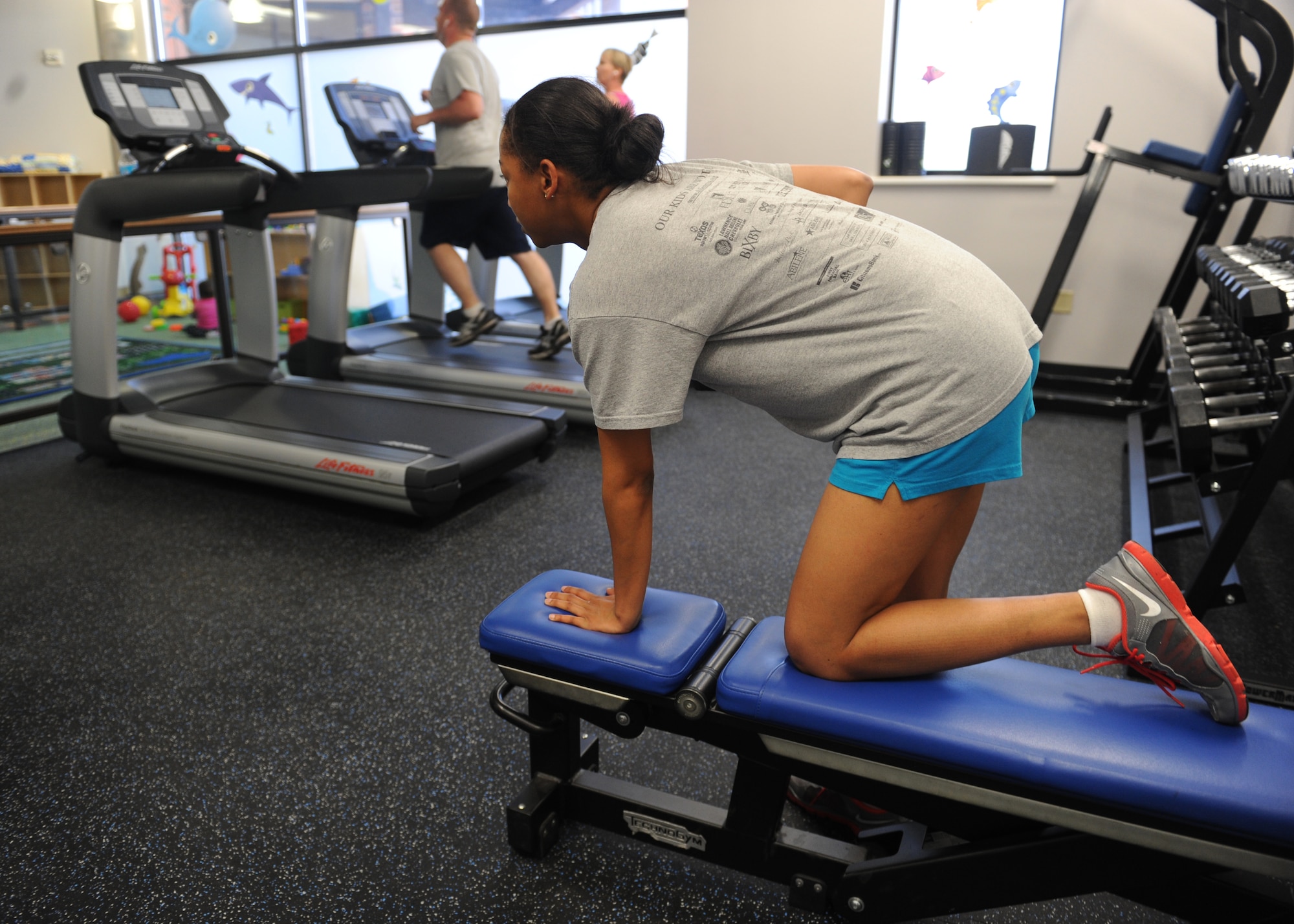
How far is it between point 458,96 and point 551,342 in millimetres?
1135

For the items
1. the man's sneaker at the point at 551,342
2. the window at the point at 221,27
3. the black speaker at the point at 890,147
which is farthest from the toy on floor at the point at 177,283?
the black speaker at the point at 890,147

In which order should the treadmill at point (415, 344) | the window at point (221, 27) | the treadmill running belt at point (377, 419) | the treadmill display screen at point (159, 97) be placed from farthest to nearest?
the window at point (221, 27) < the treadmill at point (415, 344) < the treadmill display screen at point (159, 97) < the treadmill running belt at point (377, 419)

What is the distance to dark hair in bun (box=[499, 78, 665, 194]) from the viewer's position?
106 cm

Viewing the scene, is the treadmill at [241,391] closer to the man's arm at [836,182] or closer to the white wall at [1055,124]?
the man's arm at [836,182]

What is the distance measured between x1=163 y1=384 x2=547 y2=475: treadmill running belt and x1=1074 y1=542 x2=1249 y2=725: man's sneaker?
183cm

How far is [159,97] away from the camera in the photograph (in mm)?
2908

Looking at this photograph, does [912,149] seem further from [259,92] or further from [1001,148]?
[259,92]

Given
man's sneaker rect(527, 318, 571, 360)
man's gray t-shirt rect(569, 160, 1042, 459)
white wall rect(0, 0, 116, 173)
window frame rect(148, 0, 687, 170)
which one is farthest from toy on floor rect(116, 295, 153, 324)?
man's gray t-shirt rect(569, 160, 1042, 459)

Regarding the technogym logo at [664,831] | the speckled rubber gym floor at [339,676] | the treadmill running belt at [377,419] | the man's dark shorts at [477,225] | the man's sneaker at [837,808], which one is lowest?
the speckled rubber gym floor at [339,676]

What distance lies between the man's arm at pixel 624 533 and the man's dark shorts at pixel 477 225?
2781mm

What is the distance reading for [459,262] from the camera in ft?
12.6

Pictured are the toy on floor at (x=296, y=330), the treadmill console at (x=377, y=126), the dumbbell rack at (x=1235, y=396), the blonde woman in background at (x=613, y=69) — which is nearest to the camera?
the dumbbell rack at (x=1235, y=396)

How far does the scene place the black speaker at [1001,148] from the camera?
13.3ft

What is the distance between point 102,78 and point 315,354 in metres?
1.27
